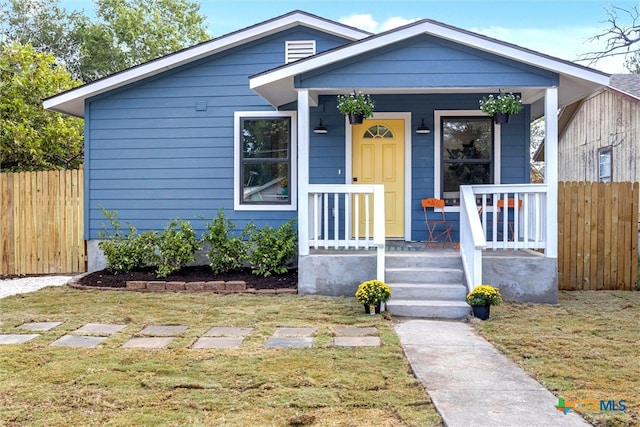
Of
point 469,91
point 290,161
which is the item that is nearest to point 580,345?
point 469,91

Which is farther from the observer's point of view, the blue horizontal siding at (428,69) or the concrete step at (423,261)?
the concrete step at (423,261)

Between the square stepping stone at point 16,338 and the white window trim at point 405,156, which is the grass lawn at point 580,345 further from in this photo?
the square stepping stone at point 16,338

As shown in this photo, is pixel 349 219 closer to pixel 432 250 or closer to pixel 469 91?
pixel 432 250

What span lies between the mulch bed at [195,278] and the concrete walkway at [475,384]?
8.90ft

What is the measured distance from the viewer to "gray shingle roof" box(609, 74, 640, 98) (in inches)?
457

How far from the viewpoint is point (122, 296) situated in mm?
6797

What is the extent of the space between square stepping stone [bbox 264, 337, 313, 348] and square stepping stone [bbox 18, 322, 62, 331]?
2.18m

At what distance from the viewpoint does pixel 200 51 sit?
838 centimetres

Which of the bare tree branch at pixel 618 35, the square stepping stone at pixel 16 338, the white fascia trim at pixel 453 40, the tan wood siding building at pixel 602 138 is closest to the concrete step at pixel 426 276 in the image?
the white fascia trim at pixel 453 40

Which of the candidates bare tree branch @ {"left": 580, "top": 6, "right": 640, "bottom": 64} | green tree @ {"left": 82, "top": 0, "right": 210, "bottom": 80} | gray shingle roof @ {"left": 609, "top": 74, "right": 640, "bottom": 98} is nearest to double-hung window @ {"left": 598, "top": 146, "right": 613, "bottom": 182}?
gray shingle roof @ {"left": 609, "top": 74, "right": 640, "bottom": 98}

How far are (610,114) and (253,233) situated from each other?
9.24 m

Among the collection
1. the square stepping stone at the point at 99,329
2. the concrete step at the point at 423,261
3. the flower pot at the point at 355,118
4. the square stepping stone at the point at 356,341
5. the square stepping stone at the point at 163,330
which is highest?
the flower pot at the point at 355,118

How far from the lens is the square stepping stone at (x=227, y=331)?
4.85 m

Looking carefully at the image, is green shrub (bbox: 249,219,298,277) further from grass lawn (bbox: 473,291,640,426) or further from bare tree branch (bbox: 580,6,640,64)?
bare tree branch (bbox: 580,6,640,64)
